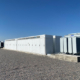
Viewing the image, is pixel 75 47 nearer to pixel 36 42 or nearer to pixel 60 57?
pixel 60 57

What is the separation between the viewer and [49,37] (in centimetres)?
1670

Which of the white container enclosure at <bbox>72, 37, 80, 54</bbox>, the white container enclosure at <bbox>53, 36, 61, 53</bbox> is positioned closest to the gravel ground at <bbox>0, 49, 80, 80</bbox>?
the white container enclosure at <bbox>72, 37, 80, 54</bbox>

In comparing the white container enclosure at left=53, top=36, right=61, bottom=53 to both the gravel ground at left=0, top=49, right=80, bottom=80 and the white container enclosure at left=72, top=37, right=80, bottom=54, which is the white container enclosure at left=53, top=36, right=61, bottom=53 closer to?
the white container enclosure at left=72, top=37, right=80, bottom=54

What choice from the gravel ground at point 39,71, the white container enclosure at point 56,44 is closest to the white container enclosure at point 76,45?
the gravel ground at point 39,71

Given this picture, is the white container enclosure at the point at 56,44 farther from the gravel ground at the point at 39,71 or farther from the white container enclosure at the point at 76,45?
the gravel ground at the point at 39,71

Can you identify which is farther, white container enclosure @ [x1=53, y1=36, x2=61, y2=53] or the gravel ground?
white container enclosure @ [x1=53, y1=36, x2=61, y2=53]

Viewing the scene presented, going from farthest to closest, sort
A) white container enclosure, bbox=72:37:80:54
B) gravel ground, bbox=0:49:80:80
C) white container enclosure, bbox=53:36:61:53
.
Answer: white container enclosure, bbox=53:36:61:53, white container enclosure, bbox=72:37:80:54, gravel ground, bbox=0:49:80:80

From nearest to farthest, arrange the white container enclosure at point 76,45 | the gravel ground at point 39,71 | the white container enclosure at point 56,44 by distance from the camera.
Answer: the gravel ground at point 39,71 < the white container enclosure at point 76,45 < the white container enclosure at point 56,44

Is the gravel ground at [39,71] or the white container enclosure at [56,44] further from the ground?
the white container enclosure at [56,44]

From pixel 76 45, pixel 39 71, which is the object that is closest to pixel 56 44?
pixel 76 45

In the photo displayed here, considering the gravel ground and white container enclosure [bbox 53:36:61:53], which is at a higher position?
white container enclosure [bbox 53:36:61:53]

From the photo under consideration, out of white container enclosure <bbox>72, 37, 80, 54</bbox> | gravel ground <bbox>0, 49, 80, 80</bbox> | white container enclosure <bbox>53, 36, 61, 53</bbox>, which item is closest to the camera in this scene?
gravel ground <bbox>0, 49, 80, 80</bbox>

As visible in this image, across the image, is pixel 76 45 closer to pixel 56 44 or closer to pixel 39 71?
pixel 56 44

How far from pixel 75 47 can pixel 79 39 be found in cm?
113
